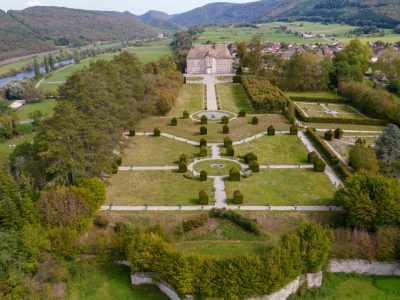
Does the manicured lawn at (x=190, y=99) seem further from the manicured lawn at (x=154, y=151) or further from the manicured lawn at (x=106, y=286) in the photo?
the manicured lawn at (x=106, y=286)

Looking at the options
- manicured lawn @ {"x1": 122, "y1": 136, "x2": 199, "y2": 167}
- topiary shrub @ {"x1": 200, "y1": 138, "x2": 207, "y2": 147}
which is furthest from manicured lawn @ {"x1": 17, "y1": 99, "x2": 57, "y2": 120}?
topiary shrub @ {"x1": 200, "y1": 138, "x2": 207, "y2": 147}

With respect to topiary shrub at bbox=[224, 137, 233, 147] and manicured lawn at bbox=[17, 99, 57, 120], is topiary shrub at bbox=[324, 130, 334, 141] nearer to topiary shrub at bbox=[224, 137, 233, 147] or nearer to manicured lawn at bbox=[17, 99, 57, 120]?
topiary shrub at bbox=[224, 137, 233, 147]

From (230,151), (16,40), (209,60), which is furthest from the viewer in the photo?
(16,40)

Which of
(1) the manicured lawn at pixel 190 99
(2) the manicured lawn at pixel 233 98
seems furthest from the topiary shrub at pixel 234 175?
(2) the manicured lawn at pixel 233 98

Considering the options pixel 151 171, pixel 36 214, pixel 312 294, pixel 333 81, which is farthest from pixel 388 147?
pixel 333 81

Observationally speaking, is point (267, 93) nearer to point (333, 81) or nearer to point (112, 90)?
point (333, 81)

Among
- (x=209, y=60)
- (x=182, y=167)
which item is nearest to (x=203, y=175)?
(x=182, y=167)

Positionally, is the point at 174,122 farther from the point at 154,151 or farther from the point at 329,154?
the point at 329,154
